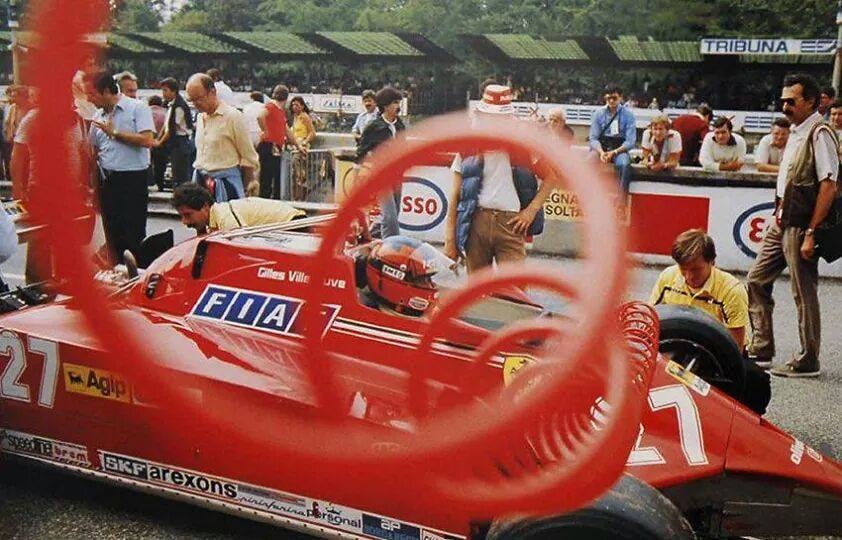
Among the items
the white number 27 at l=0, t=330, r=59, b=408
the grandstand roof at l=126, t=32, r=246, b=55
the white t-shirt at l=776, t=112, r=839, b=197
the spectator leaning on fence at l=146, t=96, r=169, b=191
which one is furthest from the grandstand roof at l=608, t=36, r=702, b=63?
the spectator leaning on fence at l=146, t=96, r=169, b=191

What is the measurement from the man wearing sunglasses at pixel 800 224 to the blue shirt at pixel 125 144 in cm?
412

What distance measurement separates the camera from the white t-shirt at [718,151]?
382 inches

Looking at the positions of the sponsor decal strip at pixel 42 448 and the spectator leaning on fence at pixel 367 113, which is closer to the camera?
the spectator leaning on fence at pixel 367 113

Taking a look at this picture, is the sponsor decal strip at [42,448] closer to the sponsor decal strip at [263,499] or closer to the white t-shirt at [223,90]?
the sponsor decal strip at [263,499]

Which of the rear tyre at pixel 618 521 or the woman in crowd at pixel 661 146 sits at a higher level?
the woman in crowd at pixel 661 146

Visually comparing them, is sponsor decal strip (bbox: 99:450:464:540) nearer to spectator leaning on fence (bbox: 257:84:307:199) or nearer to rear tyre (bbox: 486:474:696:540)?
rear tyre (bbox: 486:474:696:540)

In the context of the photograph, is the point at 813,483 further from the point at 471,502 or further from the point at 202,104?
the point at 202,104

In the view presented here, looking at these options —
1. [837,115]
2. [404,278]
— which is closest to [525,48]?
[404,278]

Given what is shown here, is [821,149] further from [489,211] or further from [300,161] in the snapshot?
[300,161]

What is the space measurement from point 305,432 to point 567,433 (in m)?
0.77

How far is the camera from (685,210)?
30.3 feet

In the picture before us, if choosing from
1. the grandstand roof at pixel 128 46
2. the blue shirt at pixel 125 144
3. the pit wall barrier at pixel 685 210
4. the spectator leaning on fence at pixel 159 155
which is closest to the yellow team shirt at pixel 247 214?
the blue shirt at pixel 125 144

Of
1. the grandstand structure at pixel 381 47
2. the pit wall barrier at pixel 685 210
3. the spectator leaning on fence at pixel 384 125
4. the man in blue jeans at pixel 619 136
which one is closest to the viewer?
the grandstand structure at pixel 381 47

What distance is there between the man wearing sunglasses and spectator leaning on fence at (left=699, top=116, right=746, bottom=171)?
12.5 feet
